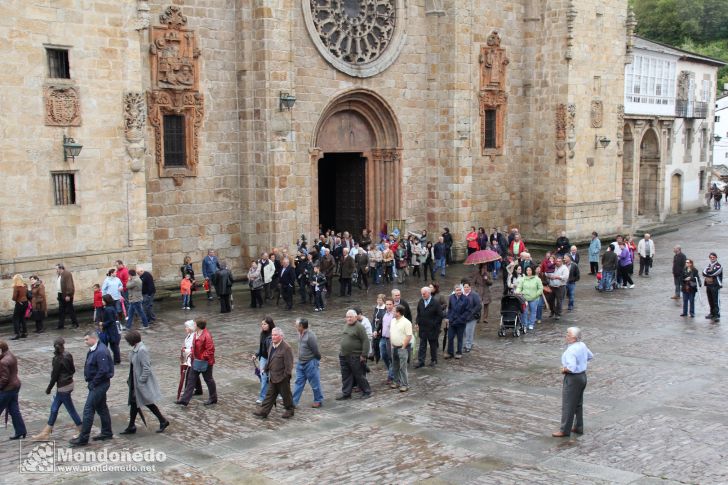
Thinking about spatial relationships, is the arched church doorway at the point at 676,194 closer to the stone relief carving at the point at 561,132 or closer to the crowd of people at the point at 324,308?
the stone relief carving at the point at 561,132

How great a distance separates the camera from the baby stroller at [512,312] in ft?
62.7

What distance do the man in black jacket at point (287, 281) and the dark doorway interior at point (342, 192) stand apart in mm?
8409

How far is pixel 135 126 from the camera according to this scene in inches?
854

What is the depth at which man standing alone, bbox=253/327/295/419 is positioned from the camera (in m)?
13.2

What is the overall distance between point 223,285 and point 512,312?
7227 mm

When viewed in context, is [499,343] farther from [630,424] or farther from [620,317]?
[630,424]

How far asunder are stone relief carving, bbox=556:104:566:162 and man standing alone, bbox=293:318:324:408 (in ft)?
72.0

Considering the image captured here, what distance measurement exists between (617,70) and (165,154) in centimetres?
2067

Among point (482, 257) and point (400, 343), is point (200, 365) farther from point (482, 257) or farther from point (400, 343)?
point (482, 257)

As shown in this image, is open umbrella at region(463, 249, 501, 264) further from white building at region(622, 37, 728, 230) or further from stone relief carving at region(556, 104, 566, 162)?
white building at region(622, 37, 728, 230)

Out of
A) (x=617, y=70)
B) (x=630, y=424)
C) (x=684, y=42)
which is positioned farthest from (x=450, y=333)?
(x=684, y=42)

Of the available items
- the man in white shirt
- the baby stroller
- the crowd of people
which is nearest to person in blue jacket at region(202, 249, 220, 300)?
the crowd of people

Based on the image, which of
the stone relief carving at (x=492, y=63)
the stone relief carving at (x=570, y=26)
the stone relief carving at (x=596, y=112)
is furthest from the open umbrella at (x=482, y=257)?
the stone relief carving at (x=596, y=112)

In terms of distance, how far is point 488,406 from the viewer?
1398 centimetres
